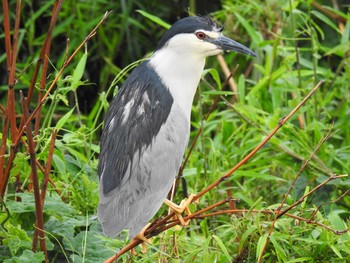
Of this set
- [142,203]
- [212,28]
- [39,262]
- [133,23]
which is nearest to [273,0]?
[133,23]

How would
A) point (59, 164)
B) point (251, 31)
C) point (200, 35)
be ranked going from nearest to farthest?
point (200, 35)
point (59, 164)
point (251, 31)

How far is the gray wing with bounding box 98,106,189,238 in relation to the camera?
281cm

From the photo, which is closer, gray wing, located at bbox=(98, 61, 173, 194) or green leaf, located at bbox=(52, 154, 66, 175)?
gray wing, located at bbox=(98, 61, 173, 194)

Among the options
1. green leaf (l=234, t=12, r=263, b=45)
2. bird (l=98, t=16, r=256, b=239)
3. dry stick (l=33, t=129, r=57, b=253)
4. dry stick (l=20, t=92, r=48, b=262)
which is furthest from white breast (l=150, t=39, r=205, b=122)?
green leaf (l=234, t=12, r=263, b=45)

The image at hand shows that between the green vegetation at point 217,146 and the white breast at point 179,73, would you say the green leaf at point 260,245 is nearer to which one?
the green vegetation at point 217,146

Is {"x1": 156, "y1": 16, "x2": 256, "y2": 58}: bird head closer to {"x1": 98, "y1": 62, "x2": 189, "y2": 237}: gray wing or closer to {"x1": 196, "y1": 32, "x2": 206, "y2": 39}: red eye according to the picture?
{"x1": 196, "y1": 32, "x2": 206, "y2": 39}: red eye

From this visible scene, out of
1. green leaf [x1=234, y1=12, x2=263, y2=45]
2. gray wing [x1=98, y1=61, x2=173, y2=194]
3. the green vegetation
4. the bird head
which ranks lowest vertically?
the green vegetation

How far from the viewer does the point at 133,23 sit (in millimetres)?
5453

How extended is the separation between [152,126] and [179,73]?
0.18 metres

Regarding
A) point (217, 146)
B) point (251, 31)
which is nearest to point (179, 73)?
point (217, 146)

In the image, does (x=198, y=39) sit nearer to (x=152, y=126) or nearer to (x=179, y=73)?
(x=179, y=73)

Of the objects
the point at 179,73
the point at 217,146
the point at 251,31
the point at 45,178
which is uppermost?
the point at 179,73

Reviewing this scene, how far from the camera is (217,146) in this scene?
417 centimetres

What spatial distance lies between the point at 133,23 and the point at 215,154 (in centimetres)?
196
